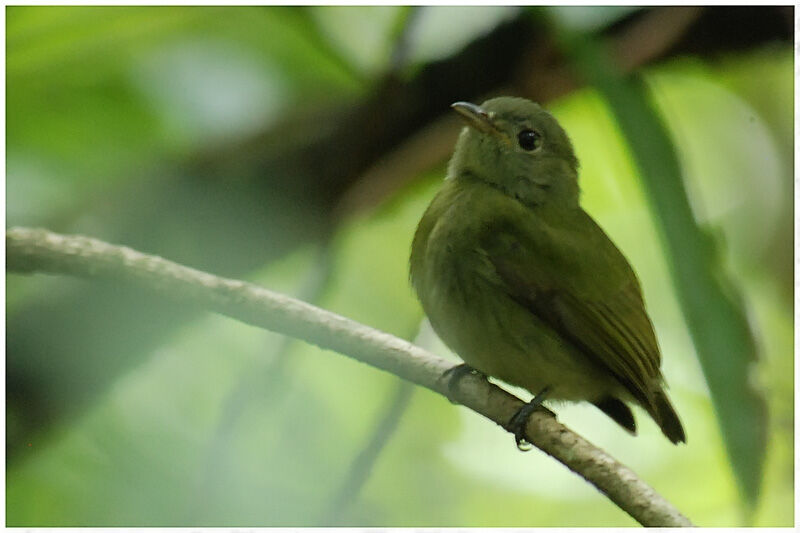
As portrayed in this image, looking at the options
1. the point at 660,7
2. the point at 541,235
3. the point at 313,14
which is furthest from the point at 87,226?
the point at 660,7

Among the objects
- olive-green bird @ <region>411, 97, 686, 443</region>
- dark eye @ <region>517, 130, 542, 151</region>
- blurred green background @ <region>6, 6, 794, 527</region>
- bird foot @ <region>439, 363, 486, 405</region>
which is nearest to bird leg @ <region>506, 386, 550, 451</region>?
olive-green bird @ <region>411, 97, 686, 443</region>

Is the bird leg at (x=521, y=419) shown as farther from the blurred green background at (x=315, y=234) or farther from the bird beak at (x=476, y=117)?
the bird beak at (x=476, y=117)

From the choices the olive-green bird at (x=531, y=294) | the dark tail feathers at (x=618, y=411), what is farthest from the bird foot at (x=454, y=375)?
the dark tail feathers at (x=618, y=411)

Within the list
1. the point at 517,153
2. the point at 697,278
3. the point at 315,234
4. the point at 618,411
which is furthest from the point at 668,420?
the point at 315,234

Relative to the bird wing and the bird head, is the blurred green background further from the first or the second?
the bird wing

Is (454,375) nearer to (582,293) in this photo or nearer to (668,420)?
(582,293)

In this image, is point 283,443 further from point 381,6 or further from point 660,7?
point 660,7
